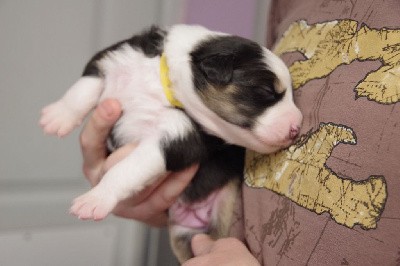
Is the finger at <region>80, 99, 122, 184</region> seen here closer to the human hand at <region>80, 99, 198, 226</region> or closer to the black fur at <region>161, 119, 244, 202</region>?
the human hand at <region>80, 99, 198, 226</region>

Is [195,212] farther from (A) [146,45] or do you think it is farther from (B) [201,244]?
(A) [146,45]

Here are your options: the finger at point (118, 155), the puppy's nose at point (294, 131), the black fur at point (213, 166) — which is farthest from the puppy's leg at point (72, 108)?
the puppy's nose at point (294, 131)

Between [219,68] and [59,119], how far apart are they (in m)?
0.38

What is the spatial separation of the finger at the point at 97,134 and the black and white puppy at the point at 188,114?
32 millimetres

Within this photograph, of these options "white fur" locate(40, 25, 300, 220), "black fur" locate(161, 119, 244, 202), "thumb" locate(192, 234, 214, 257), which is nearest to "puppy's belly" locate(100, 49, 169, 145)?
"white fur" locate(40, 25, 300, 220)

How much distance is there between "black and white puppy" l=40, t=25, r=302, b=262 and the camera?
3.15 feet

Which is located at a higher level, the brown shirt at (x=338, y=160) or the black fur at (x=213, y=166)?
the brown shirt at (x=338, y=160)

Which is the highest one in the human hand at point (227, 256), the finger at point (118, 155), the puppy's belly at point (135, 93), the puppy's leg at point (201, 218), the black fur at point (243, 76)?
the black fur at point (243, 76)

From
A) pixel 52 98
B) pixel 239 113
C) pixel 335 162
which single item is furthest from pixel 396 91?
pixel 52 98

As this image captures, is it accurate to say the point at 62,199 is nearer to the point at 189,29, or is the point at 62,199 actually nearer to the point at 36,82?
the point at 36,82

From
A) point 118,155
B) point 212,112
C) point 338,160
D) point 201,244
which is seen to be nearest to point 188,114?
point 212,112

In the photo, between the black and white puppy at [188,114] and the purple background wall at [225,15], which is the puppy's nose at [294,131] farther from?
the purple background wall at [225,15]

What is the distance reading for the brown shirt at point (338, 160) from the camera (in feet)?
2.22

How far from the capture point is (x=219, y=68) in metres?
0.98
